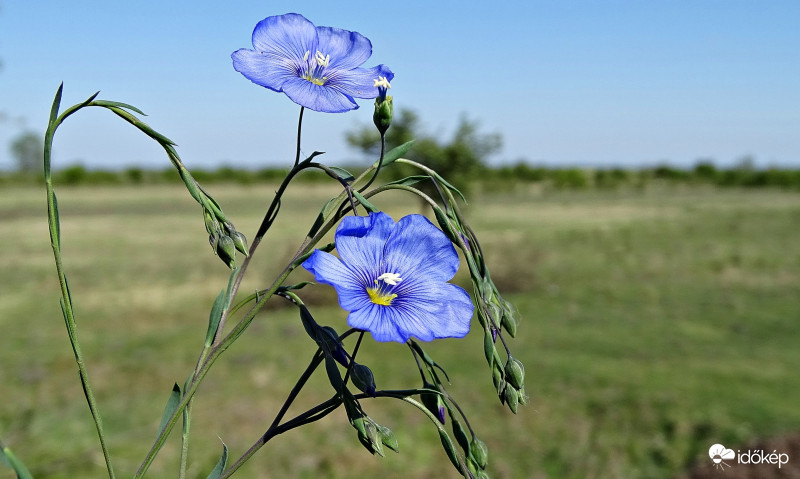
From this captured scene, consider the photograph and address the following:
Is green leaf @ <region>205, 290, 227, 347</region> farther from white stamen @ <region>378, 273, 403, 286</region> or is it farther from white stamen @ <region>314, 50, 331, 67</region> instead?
white stamen @ <region>314, 50, 331, 67</region>

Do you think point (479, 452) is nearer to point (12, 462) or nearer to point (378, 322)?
point (378, 322)

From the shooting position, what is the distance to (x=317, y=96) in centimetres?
77

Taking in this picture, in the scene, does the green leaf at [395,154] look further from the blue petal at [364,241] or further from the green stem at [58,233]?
the green stem at [58,233]

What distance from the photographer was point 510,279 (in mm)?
14664

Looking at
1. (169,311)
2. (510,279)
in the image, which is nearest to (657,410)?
(510,279)

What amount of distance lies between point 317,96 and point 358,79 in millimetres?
109

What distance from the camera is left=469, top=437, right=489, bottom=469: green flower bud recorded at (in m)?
0.89

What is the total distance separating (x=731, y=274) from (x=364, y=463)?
11.9m

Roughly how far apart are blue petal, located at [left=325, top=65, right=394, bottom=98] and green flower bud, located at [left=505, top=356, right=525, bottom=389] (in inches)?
14.7

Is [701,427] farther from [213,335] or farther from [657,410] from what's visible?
[213,335]

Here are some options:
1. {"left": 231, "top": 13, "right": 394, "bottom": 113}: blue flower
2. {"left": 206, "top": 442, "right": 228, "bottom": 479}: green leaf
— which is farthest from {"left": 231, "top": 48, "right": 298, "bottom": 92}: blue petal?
{"left": 206, "top": 442, "right": 228, "bottom": 479}: green leaf

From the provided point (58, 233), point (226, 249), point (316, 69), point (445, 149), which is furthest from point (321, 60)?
point (445, 149)

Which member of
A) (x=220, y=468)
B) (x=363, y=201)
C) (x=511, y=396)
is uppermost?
(x=363, y=201)

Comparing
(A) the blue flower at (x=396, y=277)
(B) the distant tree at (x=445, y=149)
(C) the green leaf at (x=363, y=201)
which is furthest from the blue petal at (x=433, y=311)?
(B) the distant tree at (x=445, y=149)
